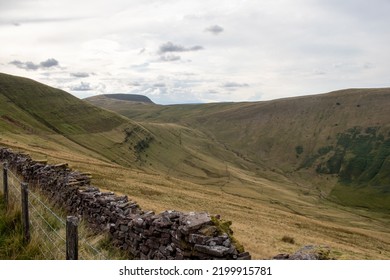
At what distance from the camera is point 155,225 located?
13.9 metres

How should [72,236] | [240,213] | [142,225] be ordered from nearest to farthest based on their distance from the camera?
1. [72,236]
2. [142,225]
3. [240,213]

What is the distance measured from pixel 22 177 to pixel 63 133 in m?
126

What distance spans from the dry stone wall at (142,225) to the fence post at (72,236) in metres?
4.27

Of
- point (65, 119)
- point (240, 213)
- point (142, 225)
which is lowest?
point (240, 213)

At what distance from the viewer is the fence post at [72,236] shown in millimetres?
9180

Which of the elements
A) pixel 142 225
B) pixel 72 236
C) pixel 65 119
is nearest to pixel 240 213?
pixel 142 225

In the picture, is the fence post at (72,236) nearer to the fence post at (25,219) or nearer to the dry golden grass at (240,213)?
the fence post at (25,219)

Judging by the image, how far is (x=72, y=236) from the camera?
30.5ft

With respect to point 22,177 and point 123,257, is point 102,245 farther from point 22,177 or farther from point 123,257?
point 22,177

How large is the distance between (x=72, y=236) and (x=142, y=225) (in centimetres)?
540

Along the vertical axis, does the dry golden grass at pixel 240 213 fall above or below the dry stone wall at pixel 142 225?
below

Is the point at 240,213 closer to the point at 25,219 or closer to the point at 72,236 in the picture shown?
the point at 25,219

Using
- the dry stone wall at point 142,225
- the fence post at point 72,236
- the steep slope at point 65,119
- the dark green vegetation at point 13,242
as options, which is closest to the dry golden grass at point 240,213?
the dry stone wall at point 142,225
